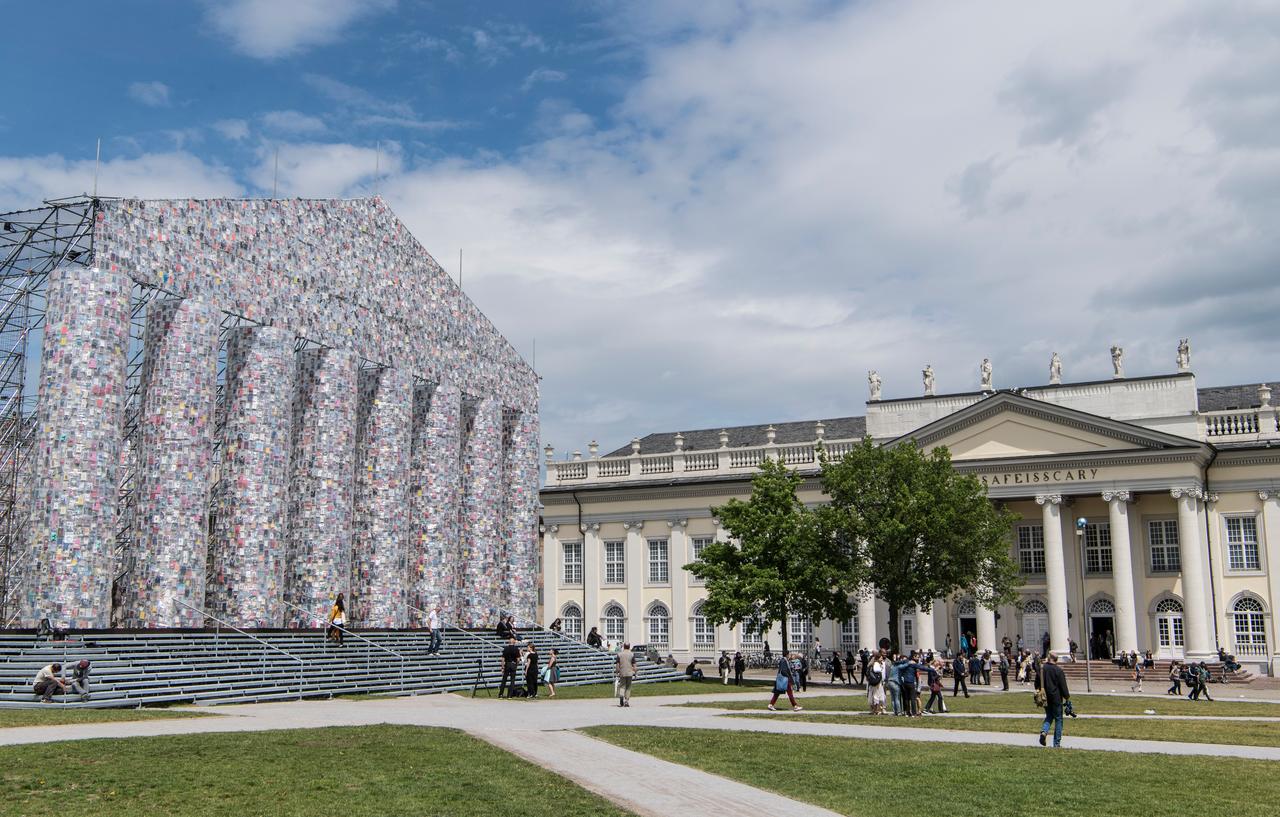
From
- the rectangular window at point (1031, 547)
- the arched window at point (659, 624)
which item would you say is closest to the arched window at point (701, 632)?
the arched window at point (659, 624)

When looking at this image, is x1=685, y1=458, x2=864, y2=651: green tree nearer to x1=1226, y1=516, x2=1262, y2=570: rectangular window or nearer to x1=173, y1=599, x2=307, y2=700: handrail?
x1=173, y1=599, x2=307, y2=700: handrail

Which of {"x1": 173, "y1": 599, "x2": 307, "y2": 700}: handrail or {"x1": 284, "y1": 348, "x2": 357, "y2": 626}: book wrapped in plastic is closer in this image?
{"x1": 173, "y1": 599, "x2": 307, "y2": 700}: handrail

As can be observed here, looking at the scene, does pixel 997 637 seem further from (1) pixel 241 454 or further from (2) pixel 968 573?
(1) pixel 241 454

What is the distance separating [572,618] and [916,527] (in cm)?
3033

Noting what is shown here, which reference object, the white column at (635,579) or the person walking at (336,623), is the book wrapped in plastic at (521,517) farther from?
the person walking at (336,623)

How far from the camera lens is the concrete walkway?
1512 centimetres

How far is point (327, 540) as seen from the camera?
4284 centimetres

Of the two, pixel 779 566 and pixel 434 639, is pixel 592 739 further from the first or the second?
pixel 779 566

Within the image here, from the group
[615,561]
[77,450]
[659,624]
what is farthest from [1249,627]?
[77,450]

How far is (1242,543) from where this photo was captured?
5650 cm

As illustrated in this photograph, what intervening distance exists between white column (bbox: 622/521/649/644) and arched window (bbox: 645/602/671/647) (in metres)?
0.50

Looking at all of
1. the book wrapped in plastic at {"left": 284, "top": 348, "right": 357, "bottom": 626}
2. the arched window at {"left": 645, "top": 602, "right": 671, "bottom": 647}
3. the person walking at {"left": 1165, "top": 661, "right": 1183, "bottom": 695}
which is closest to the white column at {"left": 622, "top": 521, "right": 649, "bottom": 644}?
the arched window at {"left": 645, "top": 602, "right": 671, "bottom": 647}

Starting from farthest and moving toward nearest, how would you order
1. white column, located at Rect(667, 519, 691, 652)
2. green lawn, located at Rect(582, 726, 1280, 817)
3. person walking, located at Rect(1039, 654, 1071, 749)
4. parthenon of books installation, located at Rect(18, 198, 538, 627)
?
white column, located at Rect(667, 519, 691, 652) < parthenon of books installation, located at Rect(18, 198, 538, 627) < person walking, located at Rect(1039, 654, 1071, 749) < green lawn, located at Rect(582, 726, 1280, 817)

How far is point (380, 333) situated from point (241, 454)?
9411mm
